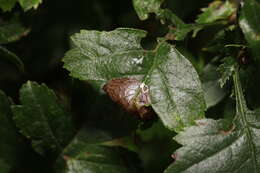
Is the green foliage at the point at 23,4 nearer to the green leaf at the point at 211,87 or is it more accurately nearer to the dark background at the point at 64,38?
the dark background at the point at 64,38

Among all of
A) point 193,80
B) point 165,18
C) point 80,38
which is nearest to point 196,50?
point 165,18

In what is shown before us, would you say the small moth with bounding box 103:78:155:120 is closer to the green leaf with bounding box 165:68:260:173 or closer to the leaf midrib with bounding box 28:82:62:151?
the green leaf with bounding box 165:68:260:173

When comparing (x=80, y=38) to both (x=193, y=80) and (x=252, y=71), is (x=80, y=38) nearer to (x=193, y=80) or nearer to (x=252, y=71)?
(x=193, y=80)

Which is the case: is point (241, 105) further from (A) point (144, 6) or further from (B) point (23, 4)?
(B) point (23, 4)

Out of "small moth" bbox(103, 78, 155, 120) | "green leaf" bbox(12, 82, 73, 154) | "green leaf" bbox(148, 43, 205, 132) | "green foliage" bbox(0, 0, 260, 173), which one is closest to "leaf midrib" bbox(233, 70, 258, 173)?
"green foliage" bbox(0, 0, 260, 173)

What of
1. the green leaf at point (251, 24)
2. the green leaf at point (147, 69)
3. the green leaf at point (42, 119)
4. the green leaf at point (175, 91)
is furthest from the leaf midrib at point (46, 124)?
the green leaf at point (251, 24)

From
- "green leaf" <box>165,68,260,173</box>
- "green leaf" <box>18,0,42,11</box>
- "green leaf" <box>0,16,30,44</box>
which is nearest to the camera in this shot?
"green leaf" <box>165,68,260,173</box>

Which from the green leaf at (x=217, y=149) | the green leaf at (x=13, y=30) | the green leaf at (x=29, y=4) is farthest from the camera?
the green leaf at (x=13, y=30)
